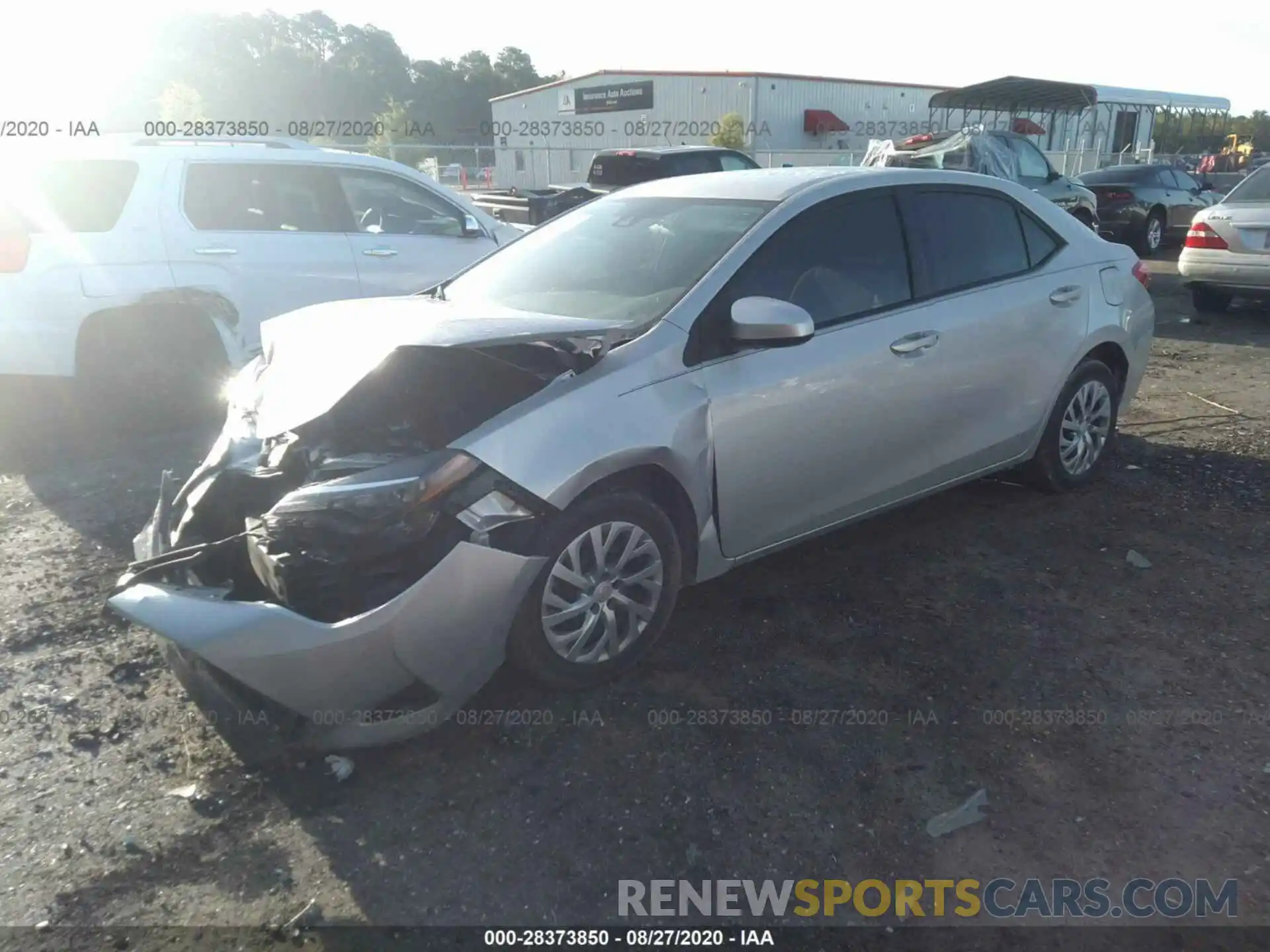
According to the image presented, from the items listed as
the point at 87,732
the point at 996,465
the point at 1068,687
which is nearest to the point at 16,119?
the point at 87,732

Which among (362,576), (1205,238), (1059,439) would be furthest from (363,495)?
(1205,238)

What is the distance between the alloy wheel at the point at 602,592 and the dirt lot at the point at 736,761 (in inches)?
9.1

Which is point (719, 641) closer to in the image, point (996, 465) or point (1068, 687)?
point (1068, 687)

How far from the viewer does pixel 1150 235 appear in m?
16.0

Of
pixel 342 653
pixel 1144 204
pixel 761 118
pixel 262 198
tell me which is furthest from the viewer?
pixel 761 118

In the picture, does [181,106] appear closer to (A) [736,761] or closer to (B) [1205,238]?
(B) [1205,238]

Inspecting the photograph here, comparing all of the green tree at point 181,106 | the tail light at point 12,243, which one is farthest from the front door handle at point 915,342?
the green tree at point 181,106

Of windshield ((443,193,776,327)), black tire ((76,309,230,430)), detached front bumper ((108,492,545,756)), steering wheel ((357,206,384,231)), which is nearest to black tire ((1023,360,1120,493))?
windshield ((443,193,776,327))

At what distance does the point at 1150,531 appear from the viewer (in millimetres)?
4746

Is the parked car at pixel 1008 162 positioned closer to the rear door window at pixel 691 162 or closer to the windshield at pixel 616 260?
the rear door window at pixel 691 162

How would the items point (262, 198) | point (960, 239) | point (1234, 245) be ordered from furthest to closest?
point (1234, 245), point (262, 198), point (960, 239)

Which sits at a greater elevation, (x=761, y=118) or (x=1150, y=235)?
(x=761, y=118)

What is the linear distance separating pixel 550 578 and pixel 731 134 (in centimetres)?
3164

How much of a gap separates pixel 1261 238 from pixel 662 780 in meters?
9.11
